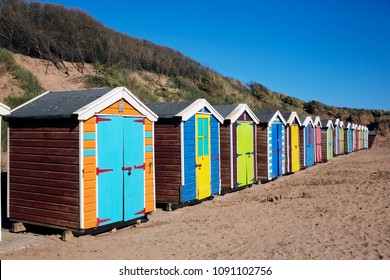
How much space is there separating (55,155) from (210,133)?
16.8 ft

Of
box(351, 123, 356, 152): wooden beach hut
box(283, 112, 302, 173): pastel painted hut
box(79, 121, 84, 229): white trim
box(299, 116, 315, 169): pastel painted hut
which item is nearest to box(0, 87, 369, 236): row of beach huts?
box(79, 121, 84, 229): white trim

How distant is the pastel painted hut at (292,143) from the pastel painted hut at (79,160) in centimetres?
1035

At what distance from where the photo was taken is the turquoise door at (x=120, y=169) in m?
7.91

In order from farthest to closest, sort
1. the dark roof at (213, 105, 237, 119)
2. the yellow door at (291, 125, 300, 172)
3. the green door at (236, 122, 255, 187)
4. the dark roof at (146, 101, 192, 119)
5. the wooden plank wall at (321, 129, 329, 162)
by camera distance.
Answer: the wooden plank wall at (321, 129, 329, 162) < the yellow door at (291, 125, 300, 172) < the green door at (236, 122, 255, 187) < the dark roof at (213, 105, 237, 119) < the dark roof at (146, 101, 192, 119)

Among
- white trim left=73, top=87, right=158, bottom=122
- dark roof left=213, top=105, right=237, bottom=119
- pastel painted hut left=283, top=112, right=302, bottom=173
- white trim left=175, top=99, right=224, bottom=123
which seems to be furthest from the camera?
pastel painted hut left=283, top=112, right=302, bottom=173

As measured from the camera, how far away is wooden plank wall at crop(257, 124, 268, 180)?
1574cm

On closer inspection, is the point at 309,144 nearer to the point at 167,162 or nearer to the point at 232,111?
the point at 232,111

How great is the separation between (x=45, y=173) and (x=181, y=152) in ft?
11.9

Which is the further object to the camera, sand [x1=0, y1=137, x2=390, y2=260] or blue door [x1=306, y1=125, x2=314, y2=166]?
blue door [x1=306, y1=125, x2=314, y2=166]

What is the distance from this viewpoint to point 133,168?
8.76m

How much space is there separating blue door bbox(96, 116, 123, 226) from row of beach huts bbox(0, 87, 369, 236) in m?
0.02

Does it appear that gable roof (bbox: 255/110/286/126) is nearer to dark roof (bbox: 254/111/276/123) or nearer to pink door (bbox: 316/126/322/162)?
dark roof (bbox: 254/111/276/123)


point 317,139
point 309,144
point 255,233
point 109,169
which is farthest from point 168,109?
point 317,139

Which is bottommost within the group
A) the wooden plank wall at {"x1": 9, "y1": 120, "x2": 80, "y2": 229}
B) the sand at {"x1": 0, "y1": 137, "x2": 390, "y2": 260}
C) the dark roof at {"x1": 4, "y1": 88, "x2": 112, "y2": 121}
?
the sand at {"x1": 0, "y1": 137, "x2": 390, "y2": 260}
